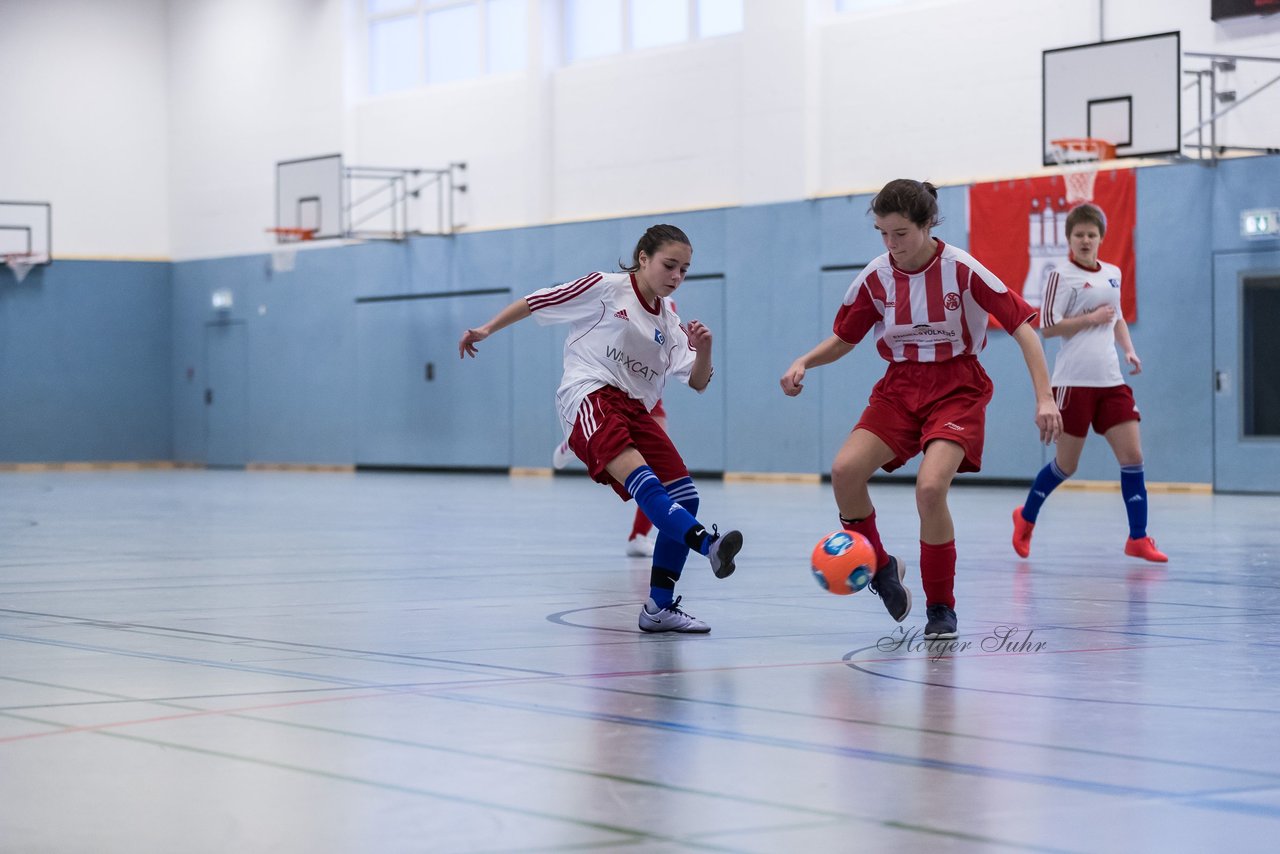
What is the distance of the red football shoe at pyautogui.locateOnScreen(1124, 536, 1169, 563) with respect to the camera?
970 cm

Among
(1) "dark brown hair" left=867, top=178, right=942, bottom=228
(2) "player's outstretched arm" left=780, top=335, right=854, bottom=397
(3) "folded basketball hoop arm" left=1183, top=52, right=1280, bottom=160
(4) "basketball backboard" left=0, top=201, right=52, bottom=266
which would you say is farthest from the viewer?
(4) "basketball backboard" left=0, top=201, right=52, bottom=266

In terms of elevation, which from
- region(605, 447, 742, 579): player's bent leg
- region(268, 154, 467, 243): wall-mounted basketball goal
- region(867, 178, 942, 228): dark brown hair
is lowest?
region(605, 447, 742, 579): player's bent leg

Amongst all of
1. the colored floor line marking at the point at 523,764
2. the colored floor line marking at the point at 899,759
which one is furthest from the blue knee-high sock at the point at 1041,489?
the colored floor line marking at the point at 523,764

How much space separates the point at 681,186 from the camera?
2473 cm

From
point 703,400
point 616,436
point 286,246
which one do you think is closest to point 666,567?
point 616,436

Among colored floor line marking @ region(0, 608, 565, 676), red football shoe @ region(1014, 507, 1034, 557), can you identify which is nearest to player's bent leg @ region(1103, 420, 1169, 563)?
red football shoe @ region(1014, 507, 1034, 557)

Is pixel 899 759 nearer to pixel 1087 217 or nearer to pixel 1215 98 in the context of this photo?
pixel 1087 217

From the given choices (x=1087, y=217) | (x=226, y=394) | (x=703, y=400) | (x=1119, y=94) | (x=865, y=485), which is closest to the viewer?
(x=865, y=485)

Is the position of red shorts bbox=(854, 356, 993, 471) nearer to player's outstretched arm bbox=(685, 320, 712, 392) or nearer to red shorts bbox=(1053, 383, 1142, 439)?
player's outstretched arm bbox=(685, 320, 712, 392)

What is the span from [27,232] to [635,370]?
89.8 ft

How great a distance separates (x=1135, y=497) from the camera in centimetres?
986

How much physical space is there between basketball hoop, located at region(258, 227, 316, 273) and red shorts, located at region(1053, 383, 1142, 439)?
64.4 ft

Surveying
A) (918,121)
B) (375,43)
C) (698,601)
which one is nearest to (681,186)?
(918,121)

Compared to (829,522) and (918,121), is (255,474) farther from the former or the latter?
(829,522)
